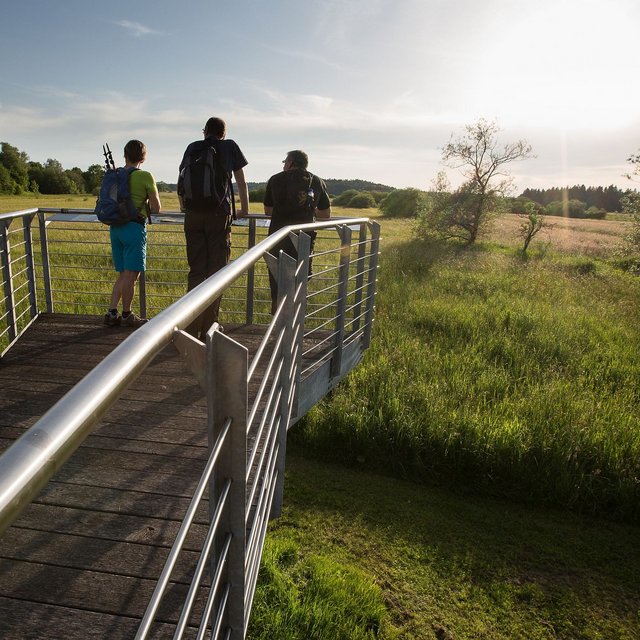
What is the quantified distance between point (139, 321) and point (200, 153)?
2.03 m

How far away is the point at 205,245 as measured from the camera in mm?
4816

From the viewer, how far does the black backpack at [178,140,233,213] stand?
445 centimetres

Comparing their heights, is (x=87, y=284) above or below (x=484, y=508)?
above

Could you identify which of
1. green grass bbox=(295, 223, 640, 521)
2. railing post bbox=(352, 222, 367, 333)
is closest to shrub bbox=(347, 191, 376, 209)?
green grass bbox=(295, 223, 640, 521)

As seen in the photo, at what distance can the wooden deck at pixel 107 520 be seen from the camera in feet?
6.22

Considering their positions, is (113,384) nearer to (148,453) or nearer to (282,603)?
(148,453)

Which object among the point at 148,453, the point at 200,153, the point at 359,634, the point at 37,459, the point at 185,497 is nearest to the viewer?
the point at 37,459

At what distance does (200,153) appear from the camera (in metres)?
4.45

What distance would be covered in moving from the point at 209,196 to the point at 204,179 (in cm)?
15

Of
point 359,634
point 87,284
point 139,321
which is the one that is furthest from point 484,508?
point 87,284

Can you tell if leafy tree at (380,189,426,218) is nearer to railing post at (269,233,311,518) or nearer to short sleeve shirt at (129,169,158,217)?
short sleeve shirt at (129,169,158,217)

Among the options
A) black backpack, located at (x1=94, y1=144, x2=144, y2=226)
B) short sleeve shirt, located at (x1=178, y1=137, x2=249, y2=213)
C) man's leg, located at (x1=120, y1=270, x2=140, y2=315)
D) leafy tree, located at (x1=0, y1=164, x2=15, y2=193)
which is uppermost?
leafy tree, located at (x1=0, y1=164, x2=15, y2=193)

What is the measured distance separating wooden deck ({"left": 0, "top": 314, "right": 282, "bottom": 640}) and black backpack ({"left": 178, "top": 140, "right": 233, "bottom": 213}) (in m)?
1.62

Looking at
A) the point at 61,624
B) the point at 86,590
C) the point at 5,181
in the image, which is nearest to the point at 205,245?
the point at 86,590
